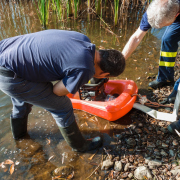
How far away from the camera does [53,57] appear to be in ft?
4.81

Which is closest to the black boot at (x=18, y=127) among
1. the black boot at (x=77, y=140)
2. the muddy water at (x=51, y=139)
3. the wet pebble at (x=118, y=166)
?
the muddy water at (x=51, y=139)

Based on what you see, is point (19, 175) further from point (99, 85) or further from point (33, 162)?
point (99, 85)

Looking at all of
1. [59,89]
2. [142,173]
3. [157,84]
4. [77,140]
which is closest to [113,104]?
[77,140]

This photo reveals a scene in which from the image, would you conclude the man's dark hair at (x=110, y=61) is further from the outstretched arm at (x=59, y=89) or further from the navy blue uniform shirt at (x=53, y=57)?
the outstretched arm at (x=59, y=89)

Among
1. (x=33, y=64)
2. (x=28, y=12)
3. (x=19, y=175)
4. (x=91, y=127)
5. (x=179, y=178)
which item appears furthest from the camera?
(x=28, y=12)

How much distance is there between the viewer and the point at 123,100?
8.07 ft

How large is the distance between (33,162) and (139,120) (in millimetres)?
→ 1537

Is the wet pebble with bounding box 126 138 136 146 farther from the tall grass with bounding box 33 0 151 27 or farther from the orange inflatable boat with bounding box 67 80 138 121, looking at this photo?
the tall grass with bounding box 33 0 151 27

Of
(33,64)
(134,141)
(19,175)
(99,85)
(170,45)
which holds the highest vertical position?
(33,64)

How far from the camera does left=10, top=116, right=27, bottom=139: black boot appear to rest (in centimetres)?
221

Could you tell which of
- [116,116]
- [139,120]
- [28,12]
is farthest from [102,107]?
[28,12]

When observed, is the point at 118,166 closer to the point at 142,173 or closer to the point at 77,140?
the point at 142,173

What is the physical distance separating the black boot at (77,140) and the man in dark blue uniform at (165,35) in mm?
976

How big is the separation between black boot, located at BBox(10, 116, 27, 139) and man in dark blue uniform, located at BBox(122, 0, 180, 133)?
65.2 inches
